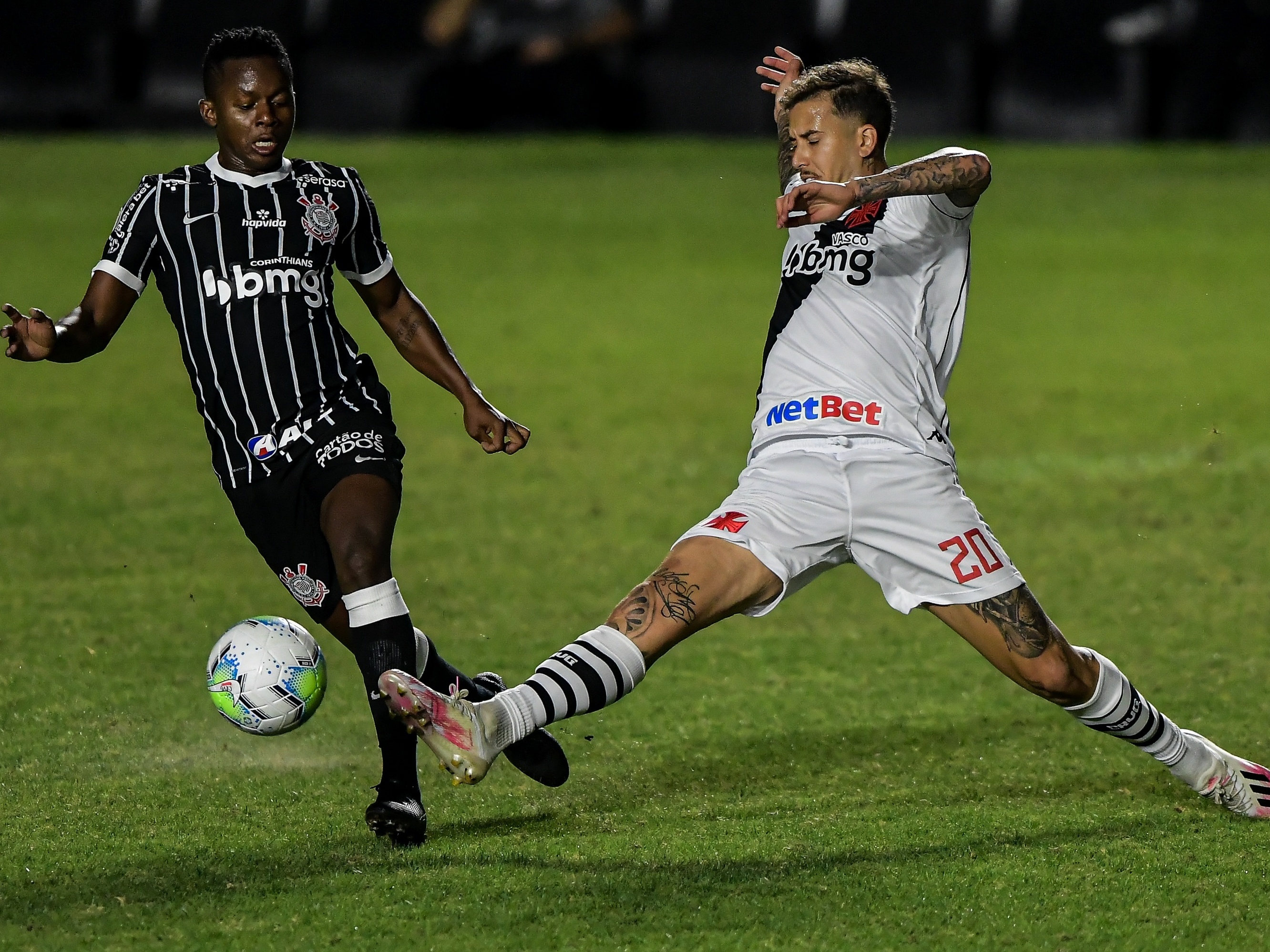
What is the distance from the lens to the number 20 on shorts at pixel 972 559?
15.2 feet

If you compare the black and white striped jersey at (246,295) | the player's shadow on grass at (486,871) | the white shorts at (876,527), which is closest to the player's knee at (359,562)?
the black and white striped jersey at (246,295)

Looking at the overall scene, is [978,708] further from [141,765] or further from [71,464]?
[71,464]

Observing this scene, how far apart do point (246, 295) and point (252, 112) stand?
1.57 ft

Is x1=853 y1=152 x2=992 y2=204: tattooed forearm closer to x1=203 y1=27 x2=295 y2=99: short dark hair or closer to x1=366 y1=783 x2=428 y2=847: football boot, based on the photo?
x1=203 y1=27 x2=295 y2=99: short dark hair

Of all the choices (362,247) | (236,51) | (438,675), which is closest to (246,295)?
(362,247)

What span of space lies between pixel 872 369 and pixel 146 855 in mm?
2187

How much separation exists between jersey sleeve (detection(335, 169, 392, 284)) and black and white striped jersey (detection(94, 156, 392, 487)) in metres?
0.10

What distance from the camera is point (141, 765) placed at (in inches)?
213

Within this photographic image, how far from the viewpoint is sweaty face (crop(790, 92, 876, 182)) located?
4.88 meters

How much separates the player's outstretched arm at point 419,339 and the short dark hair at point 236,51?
0.63m

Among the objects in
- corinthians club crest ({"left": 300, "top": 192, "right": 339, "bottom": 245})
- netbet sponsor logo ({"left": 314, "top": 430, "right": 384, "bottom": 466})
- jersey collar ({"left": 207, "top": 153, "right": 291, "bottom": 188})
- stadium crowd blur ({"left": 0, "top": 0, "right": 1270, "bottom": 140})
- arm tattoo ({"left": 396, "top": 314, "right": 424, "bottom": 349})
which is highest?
jersey collar ({"left": 207, "top": 153, "right": 291, "bottom": 188})

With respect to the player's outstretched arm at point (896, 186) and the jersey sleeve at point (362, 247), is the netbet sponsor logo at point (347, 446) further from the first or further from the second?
the player's outstretched arm at point (896, 186)

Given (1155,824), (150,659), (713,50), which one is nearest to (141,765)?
(150,659)

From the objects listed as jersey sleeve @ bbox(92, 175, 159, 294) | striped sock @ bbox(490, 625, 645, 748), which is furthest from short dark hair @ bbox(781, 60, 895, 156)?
jersey sleeve @ bbox(92, 175, 159, 294)
